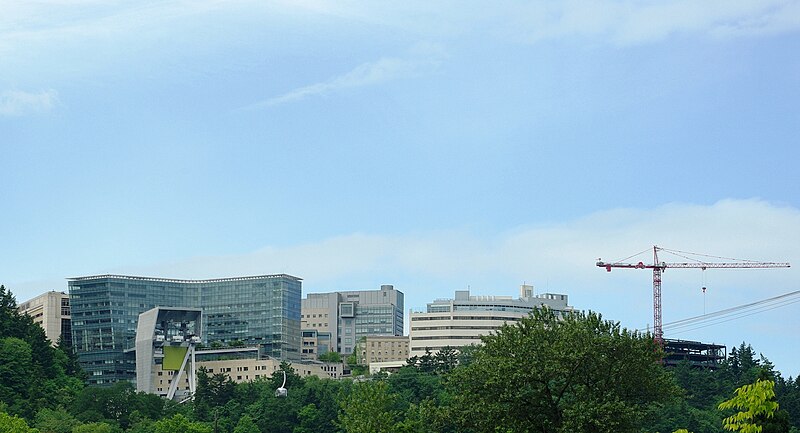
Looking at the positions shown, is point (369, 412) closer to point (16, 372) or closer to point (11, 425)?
point (11, 425)

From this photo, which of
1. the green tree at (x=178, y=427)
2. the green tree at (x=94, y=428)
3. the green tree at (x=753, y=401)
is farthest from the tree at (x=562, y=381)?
the green tree at (x=94, y=428)

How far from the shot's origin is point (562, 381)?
77438 mm

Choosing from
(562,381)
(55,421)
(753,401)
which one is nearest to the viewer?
(753,401)

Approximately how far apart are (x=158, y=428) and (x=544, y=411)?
9052 centimetres

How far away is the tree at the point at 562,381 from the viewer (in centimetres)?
7500

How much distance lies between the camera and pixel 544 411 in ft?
250

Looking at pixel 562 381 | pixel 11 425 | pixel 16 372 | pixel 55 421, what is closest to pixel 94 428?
pixel 55 421

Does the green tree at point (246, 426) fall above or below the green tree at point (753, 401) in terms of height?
below

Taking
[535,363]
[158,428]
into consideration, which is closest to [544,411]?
[535,363]

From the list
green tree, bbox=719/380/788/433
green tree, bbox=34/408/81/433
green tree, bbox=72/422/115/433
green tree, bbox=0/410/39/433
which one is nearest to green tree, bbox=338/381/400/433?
green tree, bbox=0/410/39/433

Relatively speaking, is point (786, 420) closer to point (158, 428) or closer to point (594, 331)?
point (594, 331)

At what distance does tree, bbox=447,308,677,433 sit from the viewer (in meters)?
75.0

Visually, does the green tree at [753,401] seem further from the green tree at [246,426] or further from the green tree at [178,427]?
the green tree at [246,426]

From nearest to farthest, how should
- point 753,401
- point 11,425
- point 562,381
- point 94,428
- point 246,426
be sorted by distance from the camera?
point 753,401
point 562,381
point 11,425
point 94,428
point 246,426
